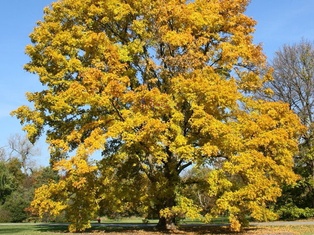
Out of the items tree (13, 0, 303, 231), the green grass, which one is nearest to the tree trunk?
tree (13, 0, 303, 231)

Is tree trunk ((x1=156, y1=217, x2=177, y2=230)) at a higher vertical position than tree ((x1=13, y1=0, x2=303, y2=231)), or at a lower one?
lower

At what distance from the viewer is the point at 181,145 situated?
18828 mm

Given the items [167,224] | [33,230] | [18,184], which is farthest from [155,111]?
[18,184]

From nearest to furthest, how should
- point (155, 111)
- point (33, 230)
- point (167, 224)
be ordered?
point (155, 111) < point (167, 224) < point (33, 230)

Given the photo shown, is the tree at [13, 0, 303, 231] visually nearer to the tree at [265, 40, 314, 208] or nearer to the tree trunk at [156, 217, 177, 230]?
the tree trunk at [156, 217, 177, 230]

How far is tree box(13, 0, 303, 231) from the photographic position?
62.8 ft

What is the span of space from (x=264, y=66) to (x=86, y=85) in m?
9.88

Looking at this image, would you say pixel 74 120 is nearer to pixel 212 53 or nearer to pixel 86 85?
pixel 86 85

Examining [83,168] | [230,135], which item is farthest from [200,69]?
[83,168]

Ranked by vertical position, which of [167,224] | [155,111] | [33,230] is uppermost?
[155,111]

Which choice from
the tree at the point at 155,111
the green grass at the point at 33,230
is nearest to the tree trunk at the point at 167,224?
the tree at the point at 155,111

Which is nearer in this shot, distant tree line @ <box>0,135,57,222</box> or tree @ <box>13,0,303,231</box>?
tree @ <box>13,0,303,231</box>

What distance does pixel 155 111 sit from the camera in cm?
1986

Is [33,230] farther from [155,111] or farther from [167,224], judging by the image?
[155,111]
